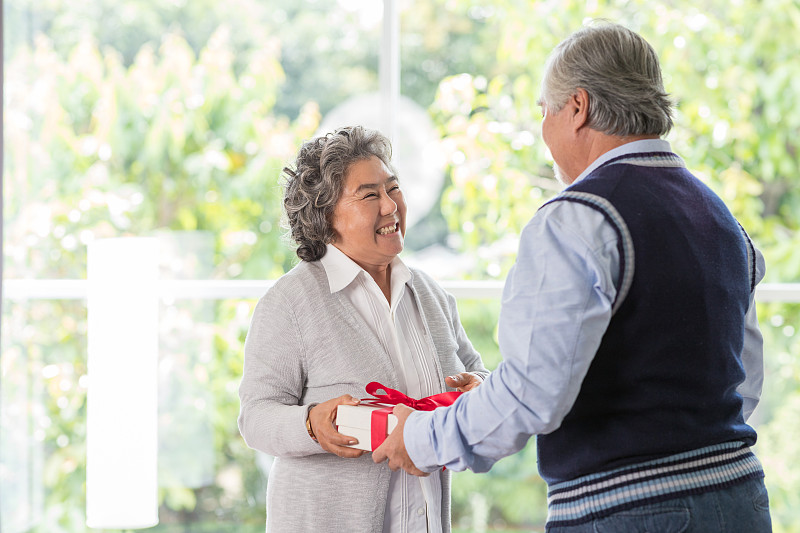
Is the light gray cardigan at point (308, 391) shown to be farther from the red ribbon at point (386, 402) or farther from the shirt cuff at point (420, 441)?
the shirt cuff at point (420, 441)

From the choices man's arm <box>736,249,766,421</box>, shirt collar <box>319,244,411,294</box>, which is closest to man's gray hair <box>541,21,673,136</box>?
man's arm <box>736,249,766,421</box>

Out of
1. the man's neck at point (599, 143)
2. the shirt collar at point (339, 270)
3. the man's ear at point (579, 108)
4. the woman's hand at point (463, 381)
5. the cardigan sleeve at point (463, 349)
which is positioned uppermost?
the man's ear at point (579, 108)

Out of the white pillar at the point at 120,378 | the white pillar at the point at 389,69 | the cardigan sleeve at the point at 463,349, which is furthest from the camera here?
the white pillar at the point at 389,69

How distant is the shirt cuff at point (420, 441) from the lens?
153 centimetres

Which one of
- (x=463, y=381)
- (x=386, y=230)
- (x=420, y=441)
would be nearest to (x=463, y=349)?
(x=463, y=381)

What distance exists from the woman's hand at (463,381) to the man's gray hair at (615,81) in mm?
753

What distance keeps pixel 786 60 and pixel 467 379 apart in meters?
2.36

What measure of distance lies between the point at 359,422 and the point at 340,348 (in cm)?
24

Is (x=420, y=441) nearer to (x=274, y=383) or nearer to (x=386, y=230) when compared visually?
(x=274, y=383)

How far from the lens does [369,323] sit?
1984 mm

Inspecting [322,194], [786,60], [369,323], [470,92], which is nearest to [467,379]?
[369,323]

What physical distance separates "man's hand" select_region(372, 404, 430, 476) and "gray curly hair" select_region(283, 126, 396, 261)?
56 centimetres

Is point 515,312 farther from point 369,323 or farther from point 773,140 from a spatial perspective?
point 773,140

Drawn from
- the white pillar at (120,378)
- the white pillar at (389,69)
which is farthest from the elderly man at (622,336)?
the white pillar at (389,69)
